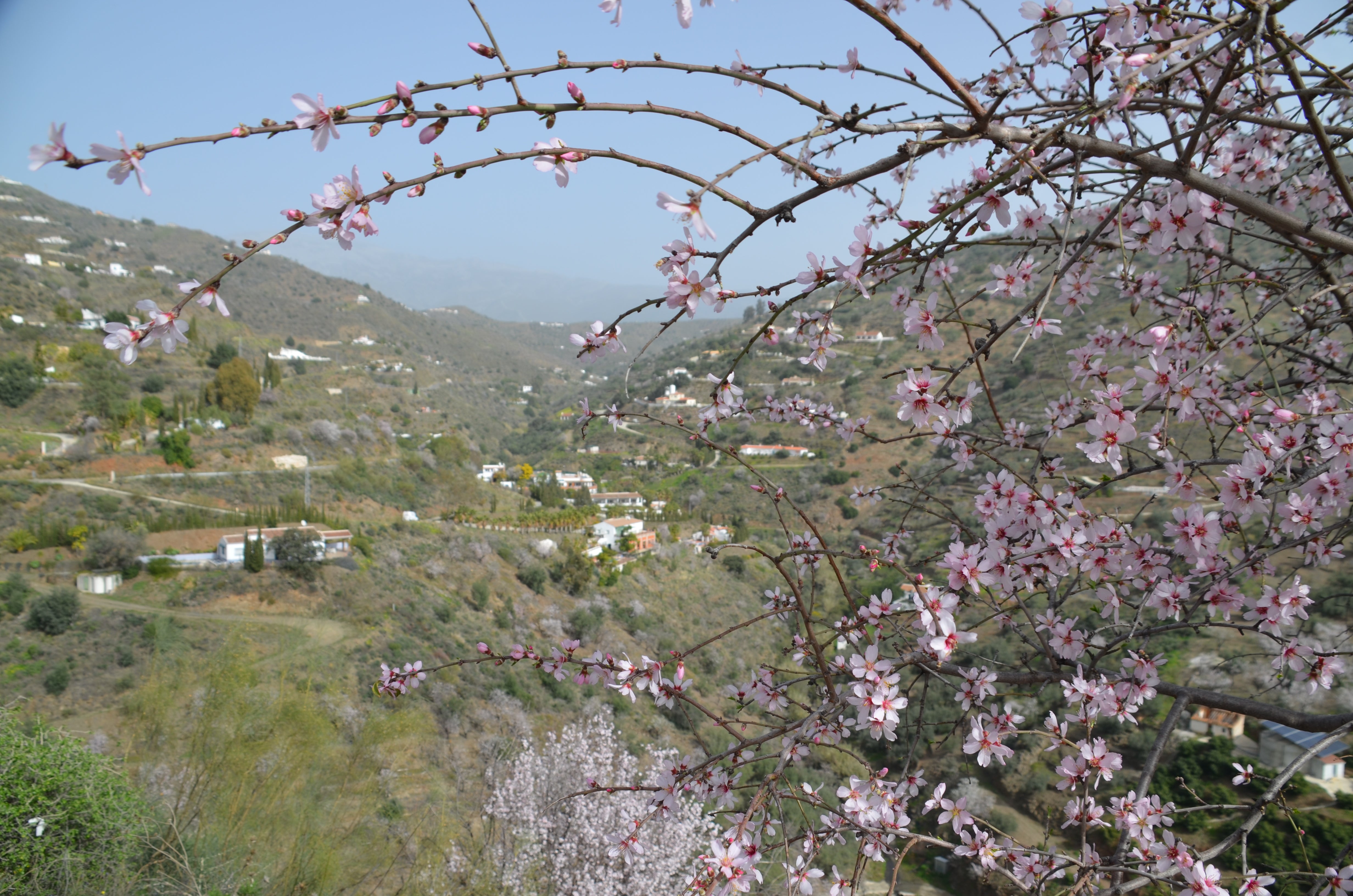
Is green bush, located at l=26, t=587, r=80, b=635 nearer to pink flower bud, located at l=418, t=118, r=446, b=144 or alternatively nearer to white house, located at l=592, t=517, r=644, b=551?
white house, located at l=592, t=517, r=644, b=551

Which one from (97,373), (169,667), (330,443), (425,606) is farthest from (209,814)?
(97,373)

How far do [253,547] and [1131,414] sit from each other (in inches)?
762

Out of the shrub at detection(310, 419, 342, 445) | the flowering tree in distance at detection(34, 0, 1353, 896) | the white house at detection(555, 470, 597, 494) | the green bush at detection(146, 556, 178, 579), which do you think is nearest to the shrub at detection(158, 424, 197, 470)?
the shrub at detection(310, 419, 342, 445)

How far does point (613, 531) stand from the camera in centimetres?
2602

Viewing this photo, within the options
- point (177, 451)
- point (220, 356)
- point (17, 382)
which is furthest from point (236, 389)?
point (17, 382)

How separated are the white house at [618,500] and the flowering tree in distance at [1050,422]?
97.0ft

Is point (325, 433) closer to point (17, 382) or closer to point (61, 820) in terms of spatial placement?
point (17, 382)

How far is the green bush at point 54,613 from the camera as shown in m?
12.6

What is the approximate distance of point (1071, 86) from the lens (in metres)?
2.04

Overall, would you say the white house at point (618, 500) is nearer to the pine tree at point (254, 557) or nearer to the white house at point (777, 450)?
the white house at point (777, 450)

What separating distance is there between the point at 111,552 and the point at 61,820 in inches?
567

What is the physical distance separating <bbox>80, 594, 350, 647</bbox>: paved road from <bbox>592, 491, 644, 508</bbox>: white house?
54.0 ft

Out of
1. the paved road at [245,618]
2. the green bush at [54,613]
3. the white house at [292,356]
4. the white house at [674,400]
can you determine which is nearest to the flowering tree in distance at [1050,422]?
the paved road at [245,618]

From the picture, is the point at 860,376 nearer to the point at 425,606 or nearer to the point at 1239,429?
the point at 425,606
